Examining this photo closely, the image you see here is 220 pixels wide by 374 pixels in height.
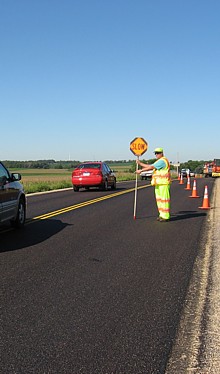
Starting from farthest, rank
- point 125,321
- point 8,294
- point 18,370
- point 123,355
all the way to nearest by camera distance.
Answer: point 8,294 → point 125,321 → point 123,355 → point 18,370

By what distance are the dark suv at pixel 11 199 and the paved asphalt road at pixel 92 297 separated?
1.37 ft

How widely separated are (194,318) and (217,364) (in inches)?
40.1

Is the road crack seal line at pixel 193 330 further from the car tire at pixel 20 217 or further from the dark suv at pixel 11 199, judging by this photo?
the car tire at pixel 20 217

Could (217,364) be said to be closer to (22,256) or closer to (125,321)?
(125,321)

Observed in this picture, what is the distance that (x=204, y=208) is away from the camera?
15.8 m

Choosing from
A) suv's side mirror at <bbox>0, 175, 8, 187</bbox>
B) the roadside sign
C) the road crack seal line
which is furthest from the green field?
the road crack seal line

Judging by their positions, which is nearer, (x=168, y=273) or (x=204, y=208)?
(x=168, y=273)

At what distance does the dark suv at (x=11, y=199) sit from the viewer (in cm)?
915

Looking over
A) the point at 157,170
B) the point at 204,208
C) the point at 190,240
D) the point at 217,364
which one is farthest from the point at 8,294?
the point at 204,208

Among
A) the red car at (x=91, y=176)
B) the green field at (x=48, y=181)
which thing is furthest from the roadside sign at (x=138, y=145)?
the green field at (x=48, y=181)

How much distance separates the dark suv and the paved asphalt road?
0.42m

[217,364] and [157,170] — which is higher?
[157,170]

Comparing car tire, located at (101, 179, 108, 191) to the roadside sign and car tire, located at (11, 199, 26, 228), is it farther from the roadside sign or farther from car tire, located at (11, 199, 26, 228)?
car tire, located at (11, 199, 26, 228)

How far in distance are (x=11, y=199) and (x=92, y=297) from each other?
16.9 ft
